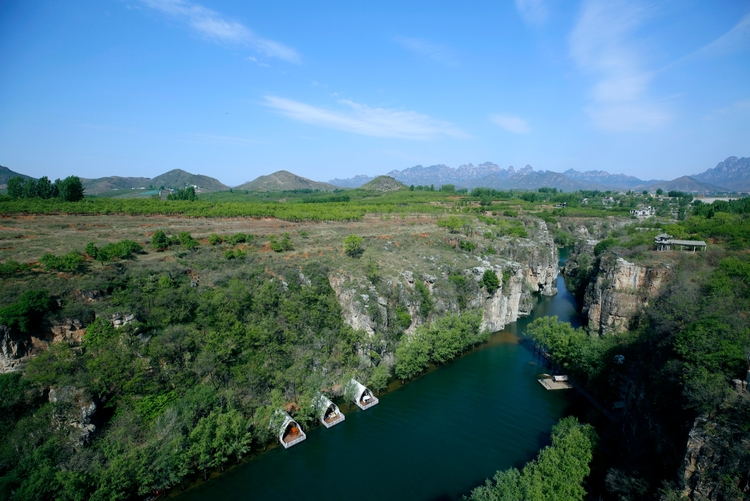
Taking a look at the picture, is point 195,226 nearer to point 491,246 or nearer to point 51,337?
point 51,337

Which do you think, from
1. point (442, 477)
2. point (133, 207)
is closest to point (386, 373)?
point (442, 477)

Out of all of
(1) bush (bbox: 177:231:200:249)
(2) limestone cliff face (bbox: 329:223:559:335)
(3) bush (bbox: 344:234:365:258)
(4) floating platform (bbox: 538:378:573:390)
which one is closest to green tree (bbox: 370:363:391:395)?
(2) limestone cliff face (bbox: 329:223:559:335)

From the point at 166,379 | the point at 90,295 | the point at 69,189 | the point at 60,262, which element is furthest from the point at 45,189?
the point at 166,379

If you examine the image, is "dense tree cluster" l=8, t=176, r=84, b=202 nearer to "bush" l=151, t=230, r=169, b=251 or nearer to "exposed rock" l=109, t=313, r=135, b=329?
"bush" l=151, t=230, r=169, b=251

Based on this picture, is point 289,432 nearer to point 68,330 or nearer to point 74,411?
point 74,411

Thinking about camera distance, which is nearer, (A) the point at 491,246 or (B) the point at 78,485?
(B) the point at 78,485

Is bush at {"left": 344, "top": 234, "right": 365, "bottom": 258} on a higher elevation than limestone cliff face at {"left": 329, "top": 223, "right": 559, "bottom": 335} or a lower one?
higher
